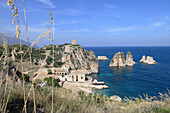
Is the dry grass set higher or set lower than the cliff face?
higher

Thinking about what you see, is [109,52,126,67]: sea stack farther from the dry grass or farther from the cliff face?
the dry grass

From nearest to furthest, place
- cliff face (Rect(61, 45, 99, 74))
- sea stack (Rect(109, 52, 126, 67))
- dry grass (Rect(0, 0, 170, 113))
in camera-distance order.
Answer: dry grass (Rect(0, 0, 170, 113)) → cliff face (Rect(61, 45, 99, 74)) → sea stack (Rect(109, 52, 126, 67))

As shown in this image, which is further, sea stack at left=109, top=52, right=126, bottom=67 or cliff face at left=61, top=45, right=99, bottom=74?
sea stack at left=109, top=52, right=126, bottom=67

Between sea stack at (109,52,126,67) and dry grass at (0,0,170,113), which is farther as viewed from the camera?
sea stack at (109,52,126,67)

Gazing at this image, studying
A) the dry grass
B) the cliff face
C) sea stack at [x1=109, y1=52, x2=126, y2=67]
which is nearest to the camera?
the dry grass

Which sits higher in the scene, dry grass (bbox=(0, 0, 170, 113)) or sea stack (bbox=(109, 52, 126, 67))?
dry grass (bbox=(0, 0, 170, 113))

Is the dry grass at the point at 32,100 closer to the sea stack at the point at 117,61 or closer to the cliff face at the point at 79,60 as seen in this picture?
the cliff face at the point at 79,60

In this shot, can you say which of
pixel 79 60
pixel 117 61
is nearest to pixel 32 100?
pixel 79 60

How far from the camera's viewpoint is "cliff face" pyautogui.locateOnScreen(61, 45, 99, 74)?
50284 millimetres

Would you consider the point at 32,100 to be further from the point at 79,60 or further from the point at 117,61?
the point at 117,61

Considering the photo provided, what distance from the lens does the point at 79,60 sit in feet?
180

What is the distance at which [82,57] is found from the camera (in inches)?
2208

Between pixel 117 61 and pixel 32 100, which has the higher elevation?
pixel 32 100

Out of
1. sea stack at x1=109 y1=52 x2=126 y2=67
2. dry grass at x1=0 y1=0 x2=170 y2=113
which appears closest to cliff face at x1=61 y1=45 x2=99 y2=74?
sea stack at x1=109 y1=52 x2=126 y2=67
